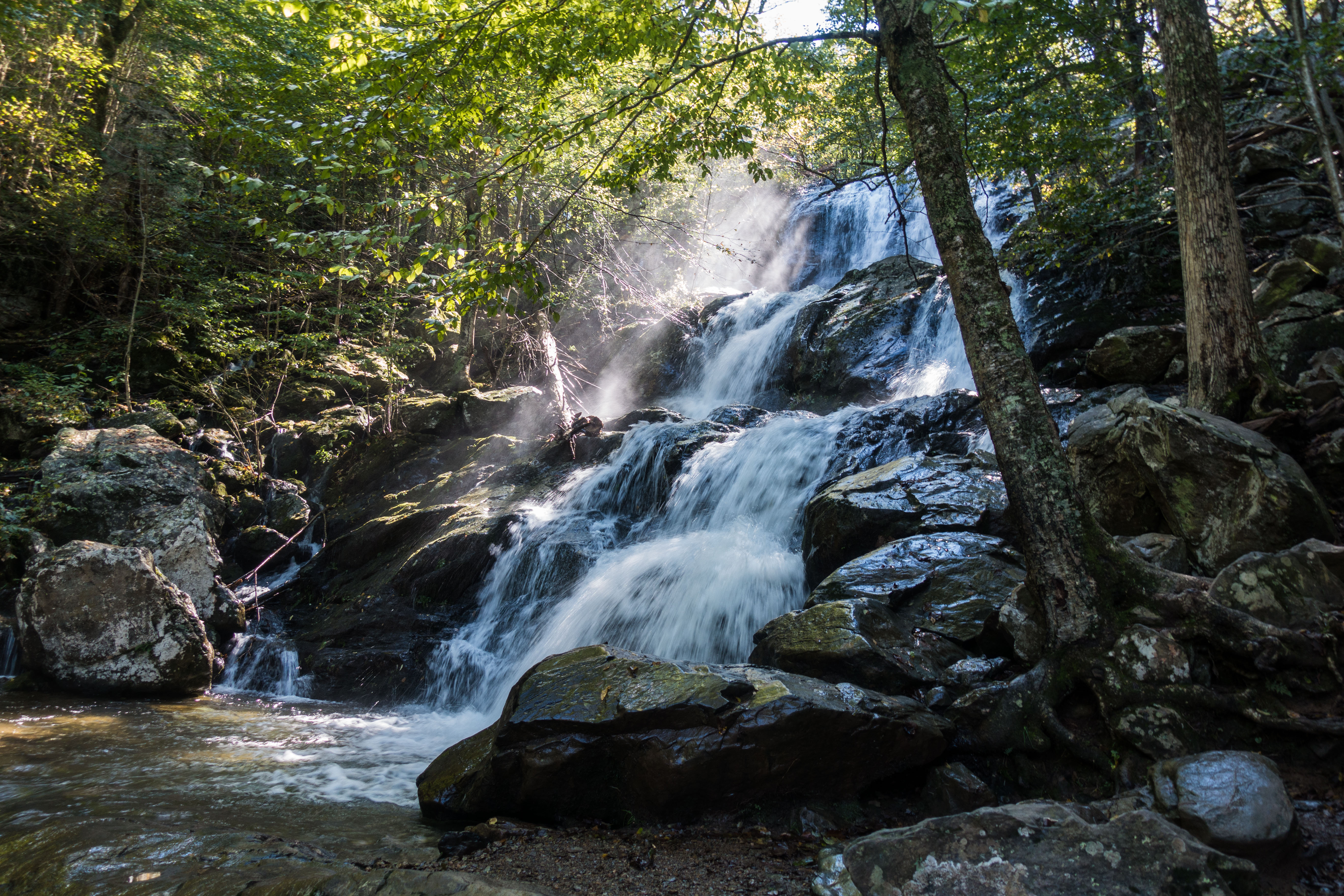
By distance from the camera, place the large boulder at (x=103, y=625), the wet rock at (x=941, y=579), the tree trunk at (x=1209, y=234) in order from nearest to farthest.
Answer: the wet rock at (x=941, y=579), the tree trunk at (x=1209, y=234), the large boulder at (x=103, y=625)

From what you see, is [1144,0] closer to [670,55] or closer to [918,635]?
[670,55]

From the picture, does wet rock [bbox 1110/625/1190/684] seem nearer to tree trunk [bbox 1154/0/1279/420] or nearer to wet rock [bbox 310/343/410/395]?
tree trunk [bbox 1154/0/1279/420]

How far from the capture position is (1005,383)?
13.0 feet

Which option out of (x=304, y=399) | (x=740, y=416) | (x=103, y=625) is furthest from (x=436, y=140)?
(x=304, y=399)

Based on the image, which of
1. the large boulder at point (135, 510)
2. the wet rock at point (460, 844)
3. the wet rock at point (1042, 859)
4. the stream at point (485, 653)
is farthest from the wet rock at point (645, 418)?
the wet rock at point (1042, 859)

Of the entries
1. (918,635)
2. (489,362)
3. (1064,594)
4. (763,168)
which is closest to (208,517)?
(489,362)

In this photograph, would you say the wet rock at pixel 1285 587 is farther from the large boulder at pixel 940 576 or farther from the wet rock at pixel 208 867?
the wet rock at pixel 208 867

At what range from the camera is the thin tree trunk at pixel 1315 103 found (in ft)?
20.8

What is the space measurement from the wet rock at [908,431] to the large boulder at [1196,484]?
10.4 feet

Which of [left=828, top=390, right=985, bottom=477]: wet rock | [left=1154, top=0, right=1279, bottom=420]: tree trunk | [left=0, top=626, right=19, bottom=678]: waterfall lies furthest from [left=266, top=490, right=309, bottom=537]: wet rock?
[left=1154, top=0, right=1279, bottom=420]: tree trunk

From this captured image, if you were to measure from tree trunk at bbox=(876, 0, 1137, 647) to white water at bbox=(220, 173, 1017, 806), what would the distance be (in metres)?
3.69

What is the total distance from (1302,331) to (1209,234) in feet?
7.63

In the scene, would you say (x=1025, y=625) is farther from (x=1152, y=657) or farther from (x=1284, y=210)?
(x=1284, y=210)

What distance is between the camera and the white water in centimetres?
670
